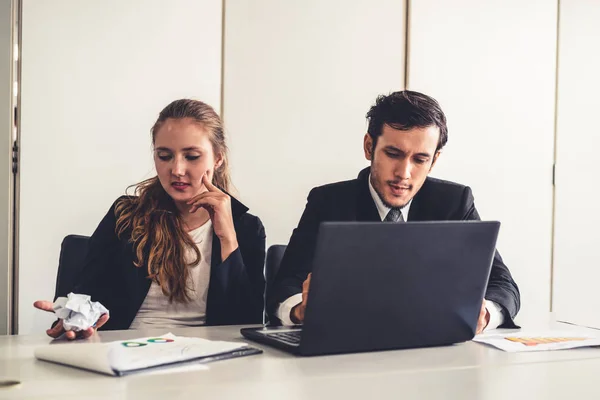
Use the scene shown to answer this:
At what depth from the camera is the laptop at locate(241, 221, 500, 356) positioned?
115cm

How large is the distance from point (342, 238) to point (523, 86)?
7.82 ft

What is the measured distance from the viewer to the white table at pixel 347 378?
93 centimetres

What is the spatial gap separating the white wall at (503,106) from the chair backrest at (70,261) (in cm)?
161

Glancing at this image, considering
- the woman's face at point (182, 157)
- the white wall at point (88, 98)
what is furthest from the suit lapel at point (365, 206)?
the white wall at point (88, 98)

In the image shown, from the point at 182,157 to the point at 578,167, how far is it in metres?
2.01

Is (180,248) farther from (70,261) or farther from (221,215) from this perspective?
(70,261)

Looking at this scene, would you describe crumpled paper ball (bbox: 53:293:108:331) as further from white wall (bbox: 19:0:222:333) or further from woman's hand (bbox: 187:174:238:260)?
white wall (bbox: 19:0:222:333)

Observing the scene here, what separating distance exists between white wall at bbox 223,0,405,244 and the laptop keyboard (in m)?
1.50

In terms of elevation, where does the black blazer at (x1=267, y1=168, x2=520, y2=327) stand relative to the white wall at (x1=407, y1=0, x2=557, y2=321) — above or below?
below

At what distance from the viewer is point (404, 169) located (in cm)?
201

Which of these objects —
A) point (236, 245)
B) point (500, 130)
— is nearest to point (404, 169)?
point (236, 245)

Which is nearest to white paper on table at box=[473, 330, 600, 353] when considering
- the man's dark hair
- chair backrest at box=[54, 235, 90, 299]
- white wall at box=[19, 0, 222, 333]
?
the man's dark hair

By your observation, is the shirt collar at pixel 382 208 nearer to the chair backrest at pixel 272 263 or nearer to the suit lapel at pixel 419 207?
the suit lapel at pixel 419 207

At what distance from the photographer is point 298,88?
2900mm
